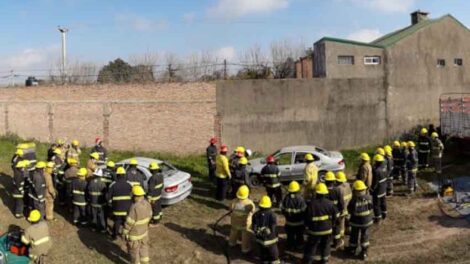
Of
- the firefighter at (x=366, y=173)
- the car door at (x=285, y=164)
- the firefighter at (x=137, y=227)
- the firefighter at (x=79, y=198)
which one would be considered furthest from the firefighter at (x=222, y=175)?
the firefighter at (x=137, y=227)

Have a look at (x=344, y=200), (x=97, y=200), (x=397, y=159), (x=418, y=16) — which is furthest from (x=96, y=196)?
(x=418, y=16)

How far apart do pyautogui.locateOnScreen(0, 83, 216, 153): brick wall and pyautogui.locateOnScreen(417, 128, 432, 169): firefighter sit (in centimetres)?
845

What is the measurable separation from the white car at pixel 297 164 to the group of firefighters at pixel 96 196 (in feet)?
14.4

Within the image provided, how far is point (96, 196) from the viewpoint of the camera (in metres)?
10.6

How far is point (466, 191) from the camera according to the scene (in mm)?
13883

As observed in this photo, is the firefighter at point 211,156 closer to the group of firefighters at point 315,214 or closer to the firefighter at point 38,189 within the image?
the group of firefighters at point 315,214

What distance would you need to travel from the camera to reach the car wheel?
14930 mm

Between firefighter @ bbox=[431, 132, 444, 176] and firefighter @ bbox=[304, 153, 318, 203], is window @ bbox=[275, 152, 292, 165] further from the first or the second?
firefighter @ bbox=[431, 132, 444, 176]

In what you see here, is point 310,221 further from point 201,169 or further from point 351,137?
point 351,137

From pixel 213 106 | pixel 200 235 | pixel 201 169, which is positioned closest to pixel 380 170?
pixel 200 235

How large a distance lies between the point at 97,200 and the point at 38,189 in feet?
5.02

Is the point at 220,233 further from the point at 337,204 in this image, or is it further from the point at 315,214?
the point at 315,214

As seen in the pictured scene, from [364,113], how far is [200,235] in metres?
12.6

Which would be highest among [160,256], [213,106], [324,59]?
[324,59]
